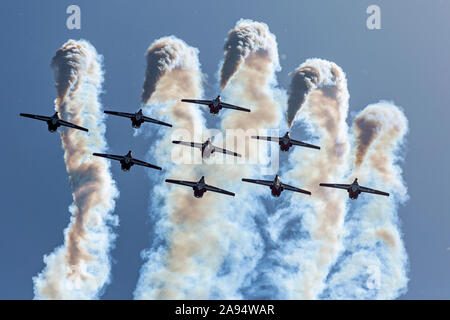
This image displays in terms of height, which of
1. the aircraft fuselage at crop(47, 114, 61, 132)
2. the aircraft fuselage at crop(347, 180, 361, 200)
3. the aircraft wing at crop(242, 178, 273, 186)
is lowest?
the aircraft fuselage at crop(347, 180, 361, 200)

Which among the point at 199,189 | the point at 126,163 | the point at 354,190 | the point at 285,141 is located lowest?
the point at 354,190

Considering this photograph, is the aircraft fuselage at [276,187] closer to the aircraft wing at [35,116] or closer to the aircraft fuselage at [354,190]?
the aircraft fuselage at [354,190]

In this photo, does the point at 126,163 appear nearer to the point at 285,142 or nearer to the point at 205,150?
the point at 205,150

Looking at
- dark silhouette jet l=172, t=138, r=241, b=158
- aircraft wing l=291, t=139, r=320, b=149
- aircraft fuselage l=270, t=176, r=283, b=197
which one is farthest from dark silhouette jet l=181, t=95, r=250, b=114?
aircraft fuselage l=270, t=176, r=283, b=197

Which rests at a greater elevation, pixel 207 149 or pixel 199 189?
pixel 207 149

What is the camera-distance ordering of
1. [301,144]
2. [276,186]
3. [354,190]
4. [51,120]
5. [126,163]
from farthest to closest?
[301,144] → [51,120] → [126,163] → [354,190] → [276,186]

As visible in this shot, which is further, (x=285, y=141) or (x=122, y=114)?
(x=122, y=114)

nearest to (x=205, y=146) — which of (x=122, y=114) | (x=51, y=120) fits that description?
(x=122, y=114)

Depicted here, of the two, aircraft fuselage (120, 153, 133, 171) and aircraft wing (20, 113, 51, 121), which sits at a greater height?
aircraft wing (20, 113, 51, 121)

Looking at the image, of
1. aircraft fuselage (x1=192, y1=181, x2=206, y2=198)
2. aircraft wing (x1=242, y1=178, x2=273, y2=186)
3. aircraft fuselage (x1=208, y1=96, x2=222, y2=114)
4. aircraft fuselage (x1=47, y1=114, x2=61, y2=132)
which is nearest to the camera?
aircraft fuselage (x1=192, y1=181, x2=206, y2=198)

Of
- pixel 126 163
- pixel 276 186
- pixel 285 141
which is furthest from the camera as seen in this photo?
pixel 285 141

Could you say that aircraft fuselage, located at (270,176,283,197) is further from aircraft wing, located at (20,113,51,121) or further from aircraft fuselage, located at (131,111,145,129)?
aircraft wing, located at (20,113,51,121)
